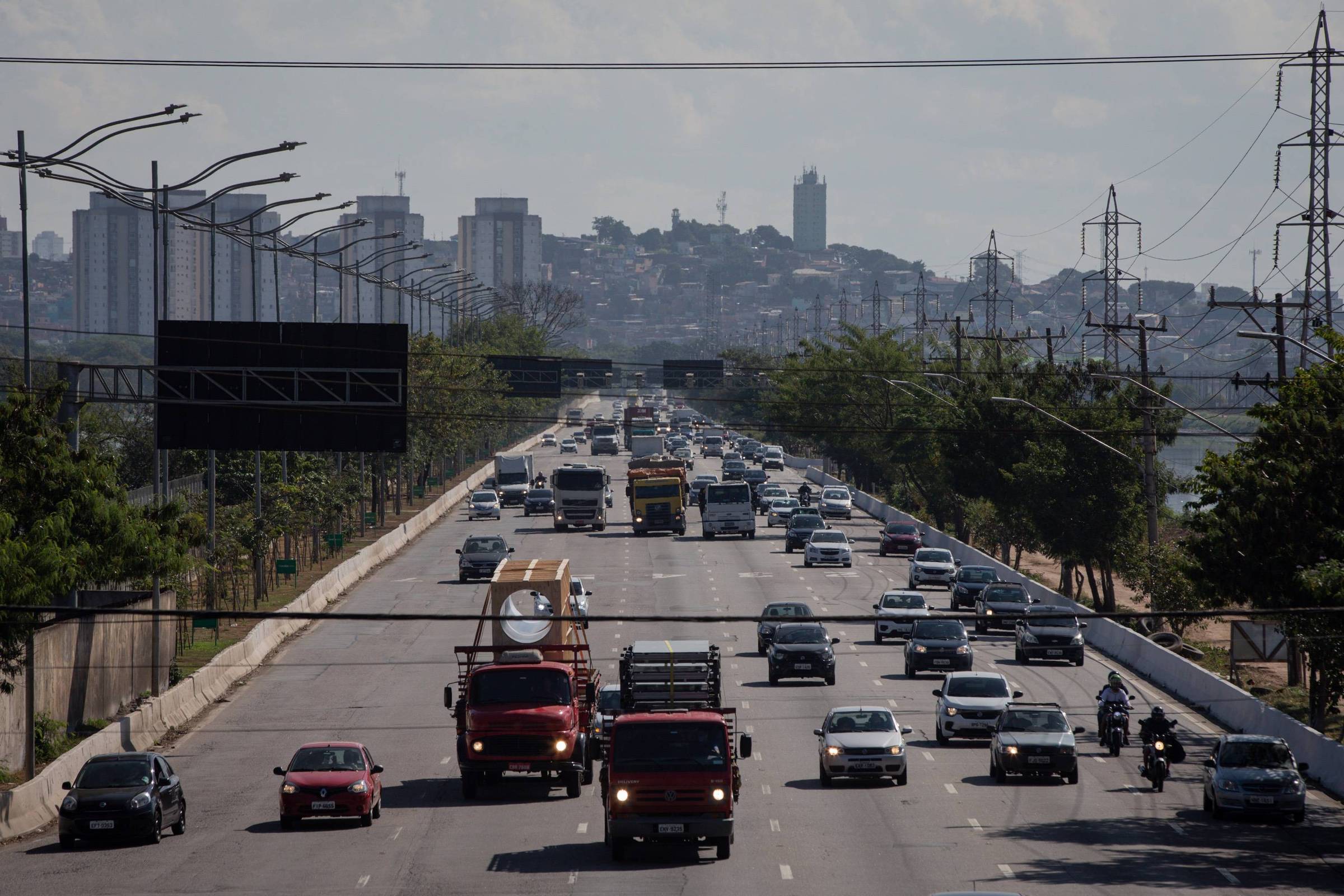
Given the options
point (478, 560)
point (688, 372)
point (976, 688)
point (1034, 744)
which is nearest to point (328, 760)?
point (1034, 744)

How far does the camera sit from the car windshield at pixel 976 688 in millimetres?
39406

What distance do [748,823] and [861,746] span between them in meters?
4.02

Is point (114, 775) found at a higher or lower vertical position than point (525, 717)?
lower

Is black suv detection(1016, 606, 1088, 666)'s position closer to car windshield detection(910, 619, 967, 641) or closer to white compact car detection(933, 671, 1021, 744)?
car windshield detection(910, 619, 967, 641)

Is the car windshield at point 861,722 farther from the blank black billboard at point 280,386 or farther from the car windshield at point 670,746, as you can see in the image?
the blank black billboard at point 280,386

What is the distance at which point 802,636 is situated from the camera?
47.7 m

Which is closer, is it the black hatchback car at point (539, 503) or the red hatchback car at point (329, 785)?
the red hatchback car at point (329, 785)

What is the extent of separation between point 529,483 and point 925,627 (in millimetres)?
63037

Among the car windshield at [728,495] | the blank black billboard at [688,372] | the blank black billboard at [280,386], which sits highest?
the blank black billboard at [688,372]

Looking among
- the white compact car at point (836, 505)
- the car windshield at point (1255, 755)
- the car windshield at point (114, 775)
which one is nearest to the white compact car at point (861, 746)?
the car windshield at point (1255, 755)

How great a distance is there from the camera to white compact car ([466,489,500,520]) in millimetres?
99938

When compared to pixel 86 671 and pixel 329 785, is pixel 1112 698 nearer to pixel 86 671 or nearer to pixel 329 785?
pixel 329 785

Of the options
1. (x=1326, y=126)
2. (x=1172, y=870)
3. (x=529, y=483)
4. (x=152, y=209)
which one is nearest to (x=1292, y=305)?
(x=1326, y=126)

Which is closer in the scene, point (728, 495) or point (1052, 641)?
point (1052, 641)
